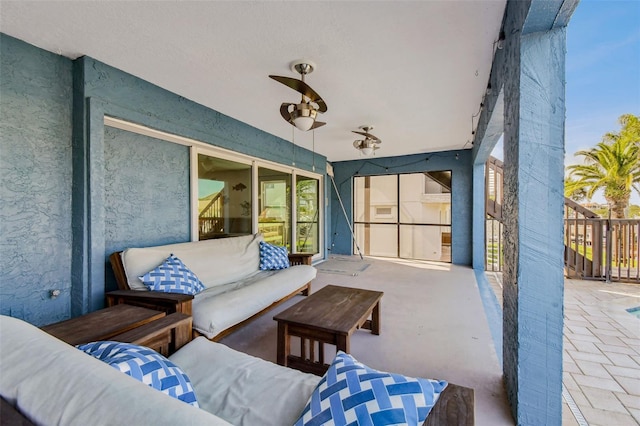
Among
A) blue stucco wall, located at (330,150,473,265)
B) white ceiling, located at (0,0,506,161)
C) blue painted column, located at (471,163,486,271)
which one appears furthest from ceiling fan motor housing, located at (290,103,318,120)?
blue stucco wall, located at (330,150,473,265)

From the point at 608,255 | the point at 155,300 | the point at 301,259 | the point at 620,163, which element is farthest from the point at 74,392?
the point at 620,163

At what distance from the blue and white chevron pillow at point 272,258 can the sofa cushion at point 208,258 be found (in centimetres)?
7

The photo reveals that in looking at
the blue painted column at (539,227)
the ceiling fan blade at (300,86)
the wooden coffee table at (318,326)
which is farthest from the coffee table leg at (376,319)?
the ceiling fan blade at (300,86)

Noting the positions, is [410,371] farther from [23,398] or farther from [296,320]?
[23,398]

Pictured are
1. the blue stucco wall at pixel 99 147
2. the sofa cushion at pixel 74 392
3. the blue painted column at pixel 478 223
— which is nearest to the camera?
the sofa cushion at pixel 74 392

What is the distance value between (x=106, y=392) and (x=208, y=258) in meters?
2.44

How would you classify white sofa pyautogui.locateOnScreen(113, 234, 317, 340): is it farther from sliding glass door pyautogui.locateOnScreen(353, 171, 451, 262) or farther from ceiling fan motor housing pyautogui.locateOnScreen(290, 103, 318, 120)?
sliding glass door pyautogui.locateOnScreen(353, 171, 451, 262)

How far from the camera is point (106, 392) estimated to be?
673 millimetres

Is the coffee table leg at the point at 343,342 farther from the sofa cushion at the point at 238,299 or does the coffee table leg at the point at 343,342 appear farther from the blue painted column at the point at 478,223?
the blue painted column at the point at 478,223

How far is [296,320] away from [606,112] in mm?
6488

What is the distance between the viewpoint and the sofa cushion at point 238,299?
83.0 inches

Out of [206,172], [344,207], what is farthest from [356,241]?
[206,172]

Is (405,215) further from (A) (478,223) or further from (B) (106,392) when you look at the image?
(B) (106,392)

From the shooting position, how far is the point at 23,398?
700mm
